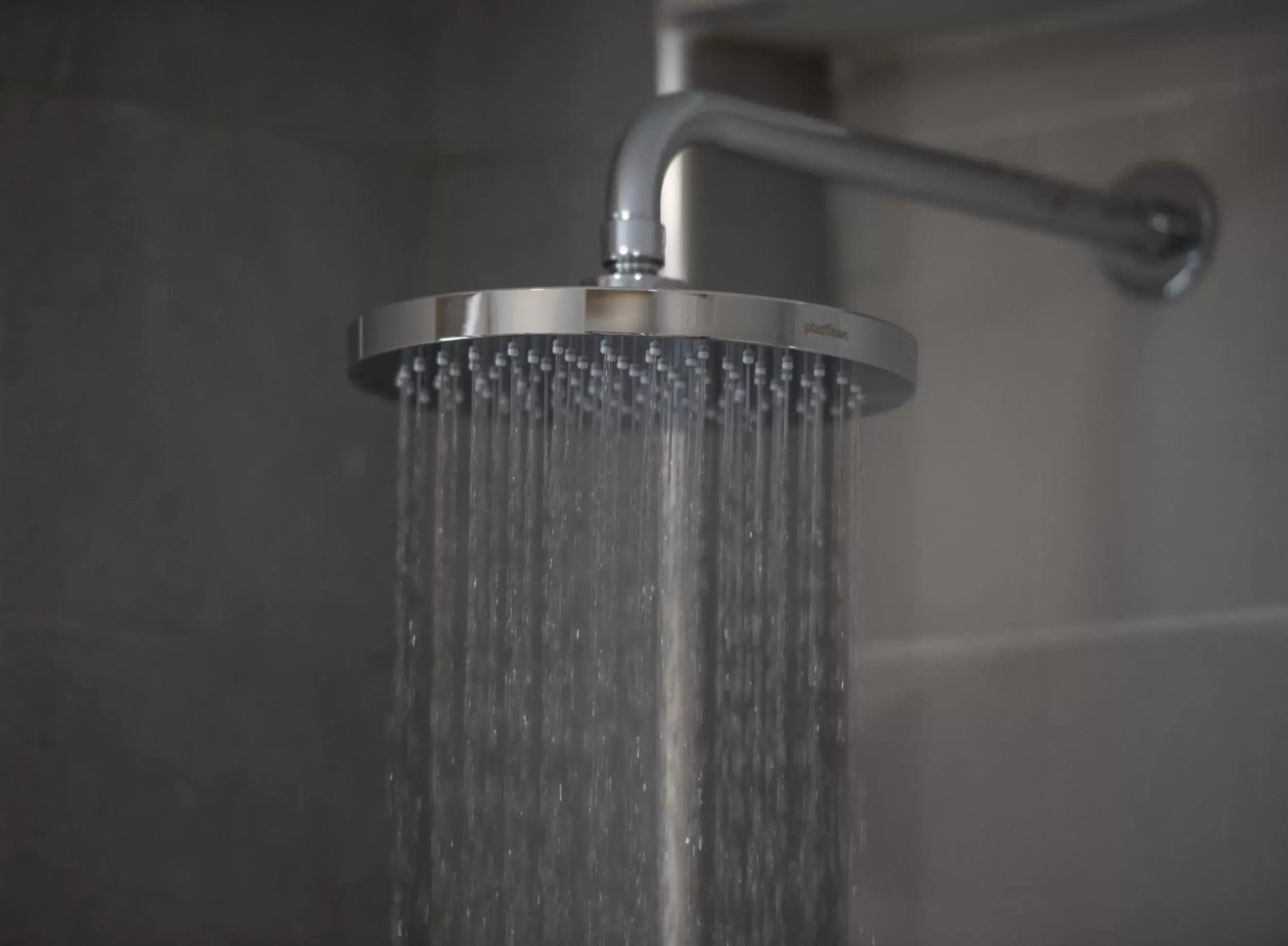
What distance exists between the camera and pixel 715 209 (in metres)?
1.20

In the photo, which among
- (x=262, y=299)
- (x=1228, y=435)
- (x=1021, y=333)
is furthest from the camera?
(x=262, y=299)

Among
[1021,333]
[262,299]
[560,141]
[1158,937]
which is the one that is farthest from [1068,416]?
[262,299]

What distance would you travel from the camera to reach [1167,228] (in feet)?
3.33

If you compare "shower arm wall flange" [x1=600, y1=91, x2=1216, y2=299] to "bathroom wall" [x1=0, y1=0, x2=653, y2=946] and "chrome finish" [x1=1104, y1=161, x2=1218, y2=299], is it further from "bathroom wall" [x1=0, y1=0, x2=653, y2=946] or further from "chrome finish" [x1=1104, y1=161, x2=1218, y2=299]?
"bathroom wall" [x1=0, y1=0, x2=653, y2=946]

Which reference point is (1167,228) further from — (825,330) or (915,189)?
(825,330)

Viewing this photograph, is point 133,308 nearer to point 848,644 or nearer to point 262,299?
point 262,299

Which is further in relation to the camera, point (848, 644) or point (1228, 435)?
point (848, 644)

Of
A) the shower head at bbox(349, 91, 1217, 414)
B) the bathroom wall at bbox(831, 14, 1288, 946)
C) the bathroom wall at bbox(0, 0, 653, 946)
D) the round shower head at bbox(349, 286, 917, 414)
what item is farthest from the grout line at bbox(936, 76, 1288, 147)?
the round shower head at bbox(349, 286, 917, 414)

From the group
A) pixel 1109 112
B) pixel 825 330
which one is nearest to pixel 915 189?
pixel 825 330

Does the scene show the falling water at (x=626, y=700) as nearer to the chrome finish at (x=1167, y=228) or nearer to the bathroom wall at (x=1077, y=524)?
the bathroom wall at (x=1077, y=524)

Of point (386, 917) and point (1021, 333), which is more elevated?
point (1021, 333)

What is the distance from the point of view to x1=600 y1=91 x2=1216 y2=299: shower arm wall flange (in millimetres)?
703

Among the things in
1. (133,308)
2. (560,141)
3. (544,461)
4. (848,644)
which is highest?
(560,141)

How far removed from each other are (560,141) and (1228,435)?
1.94ft
